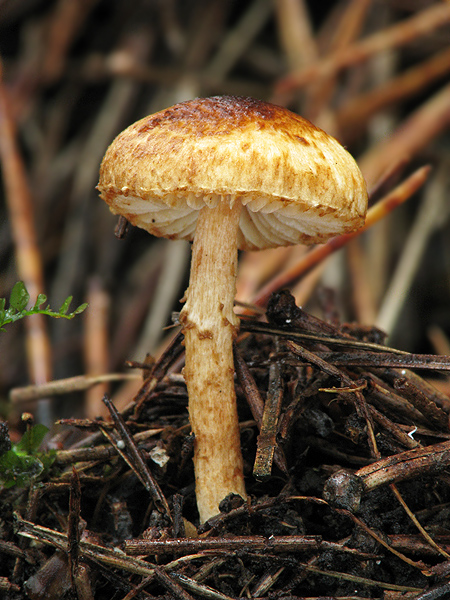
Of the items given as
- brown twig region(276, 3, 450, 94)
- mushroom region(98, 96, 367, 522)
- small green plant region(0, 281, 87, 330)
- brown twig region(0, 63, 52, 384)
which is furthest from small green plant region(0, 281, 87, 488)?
brown twig region(276, 3, 450, 94)

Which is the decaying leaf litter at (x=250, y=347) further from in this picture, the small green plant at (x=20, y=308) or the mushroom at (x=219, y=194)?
the small green plant at (x=20, y=308)

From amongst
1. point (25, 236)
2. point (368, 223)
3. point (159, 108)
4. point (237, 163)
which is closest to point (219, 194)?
point (237, 163)

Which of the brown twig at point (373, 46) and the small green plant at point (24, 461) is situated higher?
the brown twig at point (373, 46)

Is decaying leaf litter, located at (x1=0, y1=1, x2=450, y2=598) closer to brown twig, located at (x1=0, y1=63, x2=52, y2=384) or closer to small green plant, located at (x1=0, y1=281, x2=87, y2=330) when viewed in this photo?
brown twig, located at (x1=0, y1=63, x2=52, y2=384)

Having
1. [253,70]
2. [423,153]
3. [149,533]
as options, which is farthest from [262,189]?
[253,70]

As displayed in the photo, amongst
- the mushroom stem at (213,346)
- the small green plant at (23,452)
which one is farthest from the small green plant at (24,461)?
the mushroom stem at (213,346)
